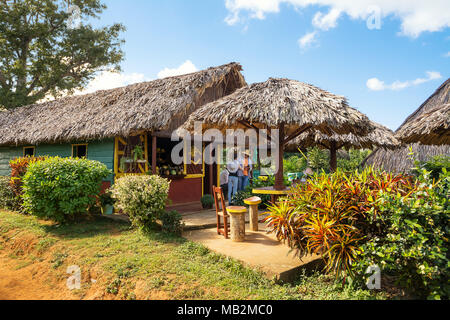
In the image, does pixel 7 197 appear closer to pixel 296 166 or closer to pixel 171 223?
pixel 171 223

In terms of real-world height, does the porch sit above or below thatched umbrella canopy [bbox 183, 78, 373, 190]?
below

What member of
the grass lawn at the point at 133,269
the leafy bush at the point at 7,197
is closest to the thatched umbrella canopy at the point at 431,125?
the grass lawn at the point at 133,269

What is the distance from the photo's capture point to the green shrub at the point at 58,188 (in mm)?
6469

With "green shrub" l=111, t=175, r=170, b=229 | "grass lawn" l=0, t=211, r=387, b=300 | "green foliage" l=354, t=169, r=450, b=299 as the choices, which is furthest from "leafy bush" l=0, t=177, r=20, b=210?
"green foliage" l=354, t=169, r=450, b=299

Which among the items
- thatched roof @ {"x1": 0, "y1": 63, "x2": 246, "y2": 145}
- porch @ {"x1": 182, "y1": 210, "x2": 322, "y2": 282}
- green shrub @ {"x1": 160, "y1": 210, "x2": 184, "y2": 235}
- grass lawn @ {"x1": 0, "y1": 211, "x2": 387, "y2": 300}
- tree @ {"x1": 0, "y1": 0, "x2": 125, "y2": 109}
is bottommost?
grass lawn @ {"x1": 0, "y1": 211, "x2": 387, "y2": 300}

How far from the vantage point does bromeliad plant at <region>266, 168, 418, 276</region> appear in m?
3.61

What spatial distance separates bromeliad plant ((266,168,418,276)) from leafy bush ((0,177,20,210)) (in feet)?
27.1

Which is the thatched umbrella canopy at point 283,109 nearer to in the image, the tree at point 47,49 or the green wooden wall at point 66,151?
the green wooden wall at point 66,151

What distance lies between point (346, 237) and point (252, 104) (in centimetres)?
345

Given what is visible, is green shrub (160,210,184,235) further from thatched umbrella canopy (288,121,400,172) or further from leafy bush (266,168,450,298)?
thatched umbrella canopy (288,121,400,172)

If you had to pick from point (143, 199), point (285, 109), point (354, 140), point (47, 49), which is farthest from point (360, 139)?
point (47, 49)

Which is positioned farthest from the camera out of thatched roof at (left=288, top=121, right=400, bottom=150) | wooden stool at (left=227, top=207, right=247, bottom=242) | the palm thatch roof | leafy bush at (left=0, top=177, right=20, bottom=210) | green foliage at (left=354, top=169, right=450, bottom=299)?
the palm thatch roof
